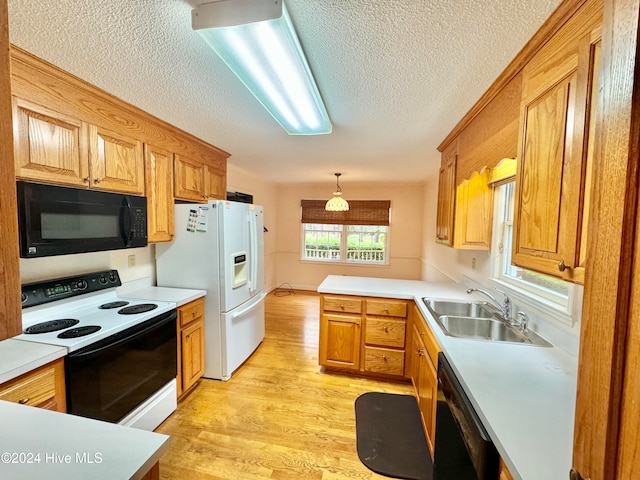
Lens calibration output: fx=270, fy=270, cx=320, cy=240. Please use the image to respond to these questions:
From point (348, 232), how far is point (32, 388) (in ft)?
16.5

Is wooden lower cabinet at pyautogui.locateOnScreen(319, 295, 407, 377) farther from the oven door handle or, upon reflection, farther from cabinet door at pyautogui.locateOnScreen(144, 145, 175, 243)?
cabinet door at pyautogui.locateOnScreen(144, 145, 175, 243)

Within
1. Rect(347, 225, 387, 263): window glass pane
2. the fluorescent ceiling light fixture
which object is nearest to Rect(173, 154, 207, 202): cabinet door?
the fluorescent ceiling light fixture

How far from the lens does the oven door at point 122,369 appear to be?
141cm

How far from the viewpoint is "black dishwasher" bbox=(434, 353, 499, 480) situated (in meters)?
0.86

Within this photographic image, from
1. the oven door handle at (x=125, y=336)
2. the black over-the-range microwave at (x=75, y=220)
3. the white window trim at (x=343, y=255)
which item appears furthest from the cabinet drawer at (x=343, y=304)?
the white window trim at (x=343, y=255)

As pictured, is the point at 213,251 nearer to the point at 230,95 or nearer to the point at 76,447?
the point at 230,95

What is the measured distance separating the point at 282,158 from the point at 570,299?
9.72 feet

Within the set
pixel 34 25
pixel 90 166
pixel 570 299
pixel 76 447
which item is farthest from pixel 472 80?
pixel 90 166

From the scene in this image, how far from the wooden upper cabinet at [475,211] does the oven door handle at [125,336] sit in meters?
2.40

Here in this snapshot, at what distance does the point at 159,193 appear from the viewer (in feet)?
7.43

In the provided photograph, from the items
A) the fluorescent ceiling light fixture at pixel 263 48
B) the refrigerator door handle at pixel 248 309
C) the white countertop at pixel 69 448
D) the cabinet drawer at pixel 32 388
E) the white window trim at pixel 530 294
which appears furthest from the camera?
the refrigerator door handle at pixel 248 309

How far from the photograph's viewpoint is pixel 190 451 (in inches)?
68.9

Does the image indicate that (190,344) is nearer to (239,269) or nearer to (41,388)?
(239,269)

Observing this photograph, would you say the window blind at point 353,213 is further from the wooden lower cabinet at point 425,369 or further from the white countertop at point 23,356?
the white countertop at point 23,356
